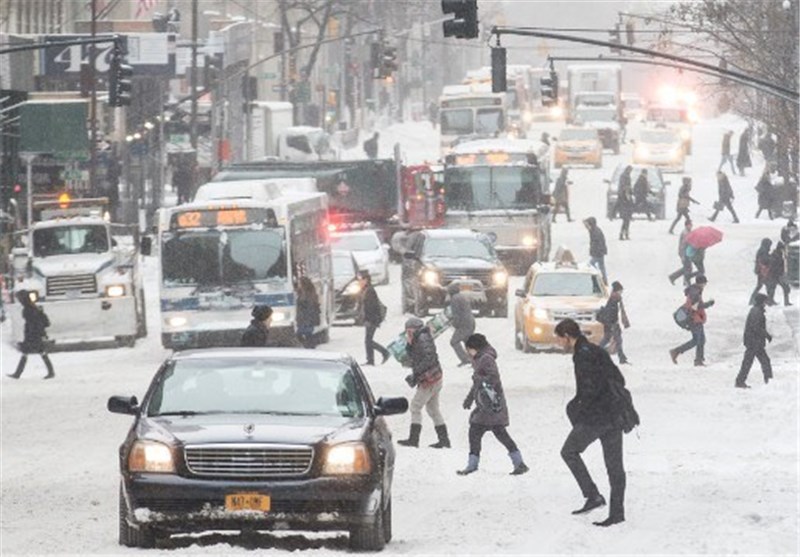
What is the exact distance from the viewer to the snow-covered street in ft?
56.5

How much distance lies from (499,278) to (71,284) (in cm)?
818

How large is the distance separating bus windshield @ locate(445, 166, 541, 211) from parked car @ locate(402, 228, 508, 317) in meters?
10.1

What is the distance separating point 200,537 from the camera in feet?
53.7

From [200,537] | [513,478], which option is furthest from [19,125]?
[200,537]

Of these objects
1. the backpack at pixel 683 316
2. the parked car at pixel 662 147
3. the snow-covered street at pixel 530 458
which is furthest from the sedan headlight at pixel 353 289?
the parked car at pixel 662 147

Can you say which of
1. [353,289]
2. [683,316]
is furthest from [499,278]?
[683,316]

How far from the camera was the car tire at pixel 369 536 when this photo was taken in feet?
51.6

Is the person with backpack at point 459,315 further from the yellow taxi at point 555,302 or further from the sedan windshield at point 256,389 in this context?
the sedan windshield at point 256,389

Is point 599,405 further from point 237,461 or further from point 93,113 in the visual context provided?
point 93,113

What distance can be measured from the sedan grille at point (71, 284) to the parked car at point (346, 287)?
4933 millimetres

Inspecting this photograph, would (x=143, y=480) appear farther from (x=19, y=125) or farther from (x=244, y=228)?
(x=19, y=125)

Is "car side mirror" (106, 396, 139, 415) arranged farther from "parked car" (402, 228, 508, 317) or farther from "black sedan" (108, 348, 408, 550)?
"parked car" (402, 228, 508, 317)

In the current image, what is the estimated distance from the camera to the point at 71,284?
43.2 m

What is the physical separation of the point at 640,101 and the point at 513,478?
136 meters
